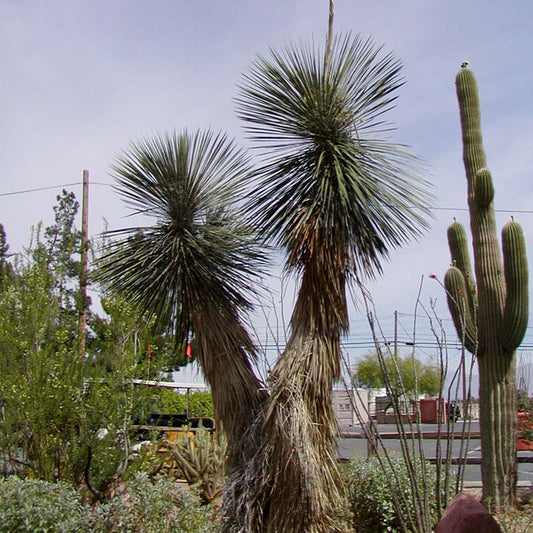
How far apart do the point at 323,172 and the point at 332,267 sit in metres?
0.92

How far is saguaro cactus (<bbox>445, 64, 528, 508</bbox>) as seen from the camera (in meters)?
8.91

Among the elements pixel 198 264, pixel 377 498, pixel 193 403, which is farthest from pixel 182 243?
pixel 193 403

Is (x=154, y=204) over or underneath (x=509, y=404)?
over

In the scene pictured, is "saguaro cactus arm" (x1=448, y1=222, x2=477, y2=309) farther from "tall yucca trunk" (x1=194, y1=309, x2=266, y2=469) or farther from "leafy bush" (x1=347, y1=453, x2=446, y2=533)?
"tall yucca trunk" (x1=194, y1=309, x2=266, y2=469)

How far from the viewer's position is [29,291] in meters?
8.14

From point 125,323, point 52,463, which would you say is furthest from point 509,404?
point 52,463

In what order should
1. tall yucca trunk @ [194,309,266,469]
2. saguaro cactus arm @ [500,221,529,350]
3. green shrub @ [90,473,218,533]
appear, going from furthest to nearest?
saguaro cactus arm @ [500,221,529,350]
tall yucca trunk @ [194,309,266,469]
green shrub @ [90,473,218,533]

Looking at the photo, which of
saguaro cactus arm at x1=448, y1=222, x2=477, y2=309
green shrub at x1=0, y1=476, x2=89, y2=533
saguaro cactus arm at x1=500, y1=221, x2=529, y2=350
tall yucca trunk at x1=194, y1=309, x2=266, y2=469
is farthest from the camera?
saguaro cactus arm at x1=448, y1=222, x2=477, y2=309

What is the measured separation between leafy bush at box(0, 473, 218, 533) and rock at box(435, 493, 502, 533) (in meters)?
2.54

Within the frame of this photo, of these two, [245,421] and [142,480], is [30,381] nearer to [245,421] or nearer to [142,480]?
[142,480]

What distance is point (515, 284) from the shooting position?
888 centimetres

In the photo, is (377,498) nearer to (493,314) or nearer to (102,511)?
(102,511)

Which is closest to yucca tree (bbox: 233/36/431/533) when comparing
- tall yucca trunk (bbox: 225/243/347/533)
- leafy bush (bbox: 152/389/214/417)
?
tall yucca trunk (bbox: 225/243/347/533)

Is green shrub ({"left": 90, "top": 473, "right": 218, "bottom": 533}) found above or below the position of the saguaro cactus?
below
